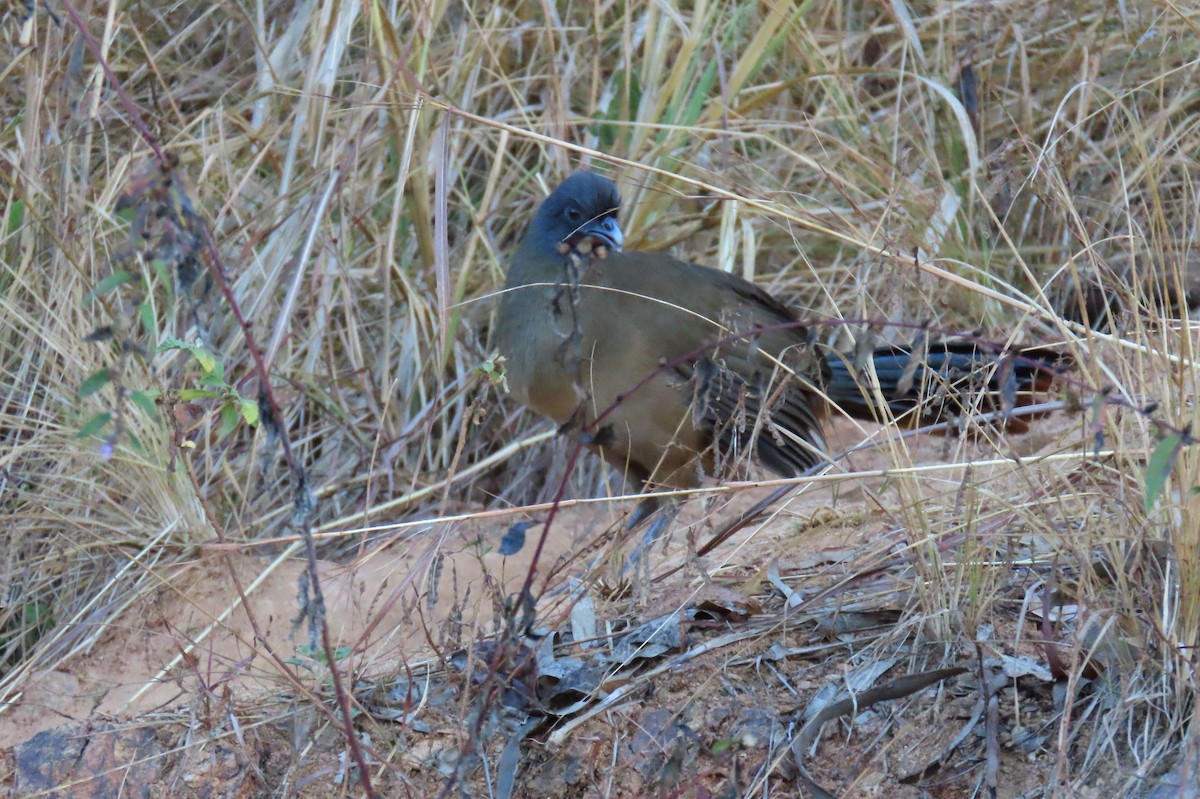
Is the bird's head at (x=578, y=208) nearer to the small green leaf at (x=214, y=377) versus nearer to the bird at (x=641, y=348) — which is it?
the bird at (x=641, y=348)

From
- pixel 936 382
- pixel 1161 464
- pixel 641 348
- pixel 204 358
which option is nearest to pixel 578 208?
pixel 641 348

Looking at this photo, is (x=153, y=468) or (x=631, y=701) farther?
(x=153, y=468)

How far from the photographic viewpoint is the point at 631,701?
260 centimetres

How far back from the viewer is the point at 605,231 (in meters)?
4.01

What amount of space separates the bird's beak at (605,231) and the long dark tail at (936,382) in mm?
780

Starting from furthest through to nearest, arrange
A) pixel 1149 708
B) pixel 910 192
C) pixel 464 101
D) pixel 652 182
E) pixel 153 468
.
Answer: pixel 464 101, pixel 652 182, pixel 910 192, pixel 153 468, pixel 1149 708

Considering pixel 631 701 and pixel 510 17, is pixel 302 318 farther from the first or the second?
pixel 631 701

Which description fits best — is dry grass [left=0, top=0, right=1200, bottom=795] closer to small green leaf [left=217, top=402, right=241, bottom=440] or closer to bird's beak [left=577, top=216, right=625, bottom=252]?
small green leaf [left=217, top=402, right=241, bottom=440]

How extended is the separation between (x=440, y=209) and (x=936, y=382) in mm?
1280

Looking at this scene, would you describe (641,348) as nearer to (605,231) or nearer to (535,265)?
(605,231)

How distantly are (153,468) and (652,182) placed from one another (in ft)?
6.44

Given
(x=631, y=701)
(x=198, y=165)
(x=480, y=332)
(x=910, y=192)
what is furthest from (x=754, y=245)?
(x=631, y=701)

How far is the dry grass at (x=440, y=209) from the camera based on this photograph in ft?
11.4

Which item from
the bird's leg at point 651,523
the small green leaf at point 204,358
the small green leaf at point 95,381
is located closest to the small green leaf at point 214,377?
the small green leaf at point 204,358
